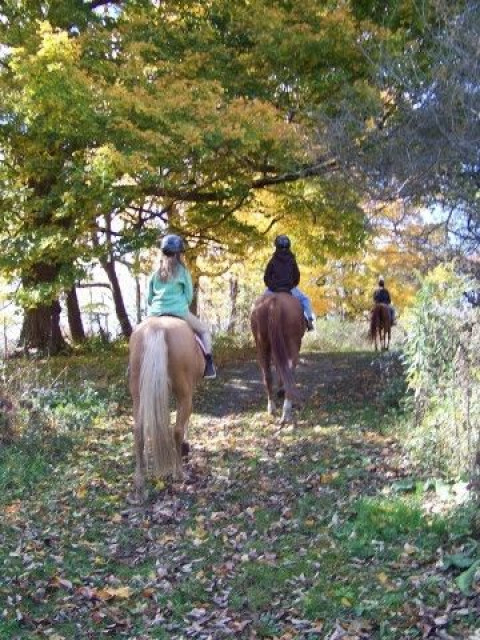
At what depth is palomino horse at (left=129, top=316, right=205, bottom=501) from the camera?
673 cm

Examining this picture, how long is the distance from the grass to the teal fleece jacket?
1.81m

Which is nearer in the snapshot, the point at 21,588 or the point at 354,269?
the point at 21,588

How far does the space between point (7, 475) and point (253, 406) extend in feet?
16.8

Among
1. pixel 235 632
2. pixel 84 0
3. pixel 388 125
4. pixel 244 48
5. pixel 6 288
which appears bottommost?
pixel 235 632

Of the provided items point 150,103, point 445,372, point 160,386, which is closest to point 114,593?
point 160,386

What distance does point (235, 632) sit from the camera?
170 inches

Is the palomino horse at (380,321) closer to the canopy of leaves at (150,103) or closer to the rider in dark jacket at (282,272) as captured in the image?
the canopy of leaves at (150,103)

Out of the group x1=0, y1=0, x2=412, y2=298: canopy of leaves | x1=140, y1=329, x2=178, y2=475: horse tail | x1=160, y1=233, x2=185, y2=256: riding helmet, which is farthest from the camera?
x1=0, y1=0, x2=412, y2=298: canopy of leaves

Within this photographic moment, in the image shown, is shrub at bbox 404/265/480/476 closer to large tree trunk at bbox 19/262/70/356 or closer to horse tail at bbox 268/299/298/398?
horse tail at bbox 268/299/298/398

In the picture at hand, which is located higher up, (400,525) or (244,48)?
(244,48)

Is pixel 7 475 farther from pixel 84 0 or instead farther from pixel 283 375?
pixel 84 0

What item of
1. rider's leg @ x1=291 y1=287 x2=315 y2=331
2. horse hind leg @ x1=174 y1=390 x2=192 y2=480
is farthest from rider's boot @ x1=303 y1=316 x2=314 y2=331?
horse hind leg @ x1=174 y1=390 x2=192 y2=480

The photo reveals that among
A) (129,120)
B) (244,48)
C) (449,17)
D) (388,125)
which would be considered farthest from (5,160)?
(449,17)

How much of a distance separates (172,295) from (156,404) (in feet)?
4.64
